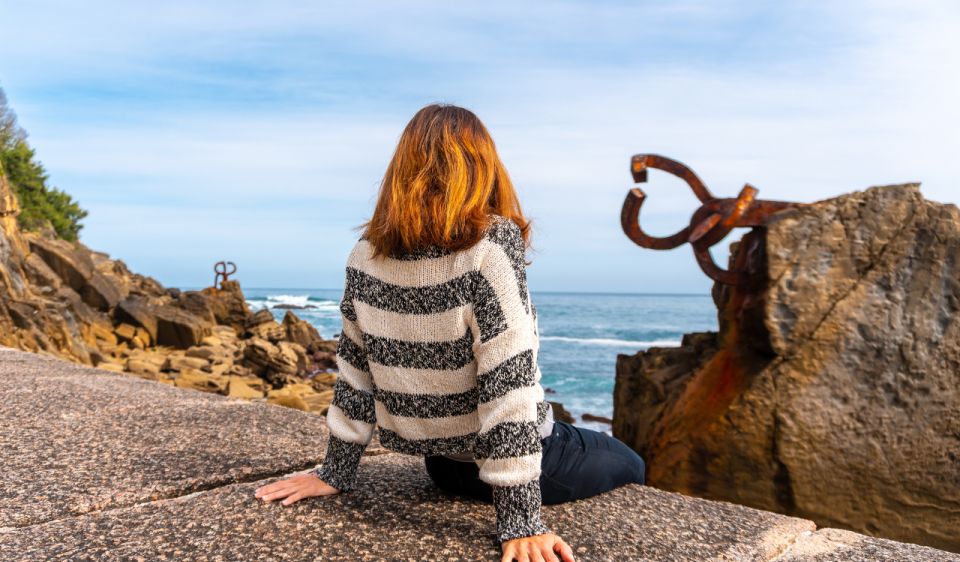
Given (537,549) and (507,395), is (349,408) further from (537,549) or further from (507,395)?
(537,549)

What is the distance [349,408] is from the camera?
2.24 meters

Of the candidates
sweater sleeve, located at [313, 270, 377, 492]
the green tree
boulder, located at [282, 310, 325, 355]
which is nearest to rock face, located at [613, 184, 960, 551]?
sweater sleeve, located at [313, 270, 377, 492]

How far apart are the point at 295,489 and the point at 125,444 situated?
103cm

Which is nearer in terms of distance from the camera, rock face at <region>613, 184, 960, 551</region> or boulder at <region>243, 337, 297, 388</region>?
rock face at <region>613, 184, 960, 551</region>

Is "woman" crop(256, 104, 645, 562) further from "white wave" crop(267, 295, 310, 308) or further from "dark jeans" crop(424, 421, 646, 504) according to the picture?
"white wave" crop(267, 295, 310, 308)

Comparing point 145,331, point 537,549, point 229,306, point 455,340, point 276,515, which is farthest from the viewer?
point 229,306

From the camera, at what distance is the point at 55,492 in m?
2.33

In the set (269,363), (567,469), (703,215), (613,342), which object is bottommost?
(613,342)

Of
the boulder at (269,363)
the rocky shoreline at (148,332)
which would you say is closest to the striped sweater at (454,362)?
the rocky shoreline at (148,332)

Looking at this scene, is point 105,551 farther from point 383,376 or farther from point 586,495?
point 586,495

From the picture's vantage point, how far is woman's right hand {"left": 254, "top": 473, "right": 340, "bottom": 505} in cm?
221

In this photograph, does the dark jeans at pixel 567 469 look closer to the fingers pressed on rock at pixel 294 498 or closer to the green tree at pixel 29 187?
the fingers pressed on rock at pixel 294 498

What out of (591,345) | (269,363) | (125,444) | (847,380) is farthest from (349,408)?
(591,345)

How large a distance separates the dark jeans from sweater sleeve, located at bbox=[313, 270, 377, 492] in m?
0.23
